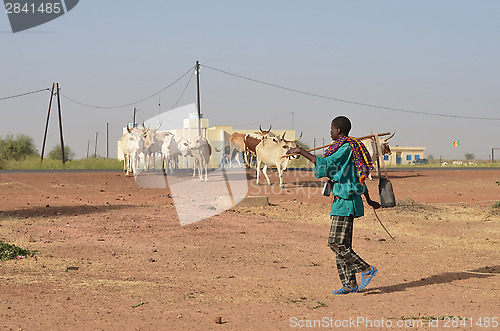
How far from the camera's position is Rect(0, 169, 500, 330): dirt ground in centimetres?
600

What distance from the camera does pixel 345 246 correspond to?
6785 millimetres

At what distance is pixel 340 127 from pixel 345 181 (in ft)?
2.04

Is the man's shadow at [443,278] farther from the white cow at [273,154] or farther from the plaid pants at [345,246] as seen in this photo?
the white cow at [273,154]

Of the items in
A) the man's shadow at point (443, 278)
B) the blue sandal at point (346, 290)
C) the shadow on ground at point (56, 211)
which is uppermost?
the shadow on ground at point (56, 211)

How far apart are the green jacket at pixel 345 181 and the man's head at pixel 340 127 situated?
0.17 m

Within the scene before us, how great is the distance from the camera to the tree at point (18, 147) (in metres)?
45.5

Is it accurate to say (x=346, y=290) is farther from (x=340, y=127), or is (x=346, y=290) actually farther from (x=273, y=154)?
(x=273, y=154)

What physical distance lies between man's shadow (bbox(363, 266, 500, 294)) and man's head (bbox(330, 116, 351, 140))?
6.25ft

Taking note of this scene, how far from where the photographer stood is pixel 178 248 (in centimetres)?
1012

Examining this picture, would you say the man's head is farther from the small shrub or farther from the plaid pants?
the small shrub

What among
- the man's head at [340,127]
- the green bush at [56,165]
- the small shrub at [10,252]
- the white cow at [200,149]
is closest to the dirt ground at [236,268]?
the small shrub at [10,252]

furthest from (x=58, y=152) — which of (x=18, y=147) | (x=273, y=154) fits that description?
(x=273, y=154)

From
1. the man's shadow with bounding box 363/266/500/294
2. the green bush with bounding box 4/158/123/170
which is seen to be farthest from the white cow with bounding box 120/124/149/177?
the man's shadow with bounding box 363/266/500/294

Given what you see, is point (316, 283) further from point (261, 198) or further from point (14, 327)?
point (261, 198)
